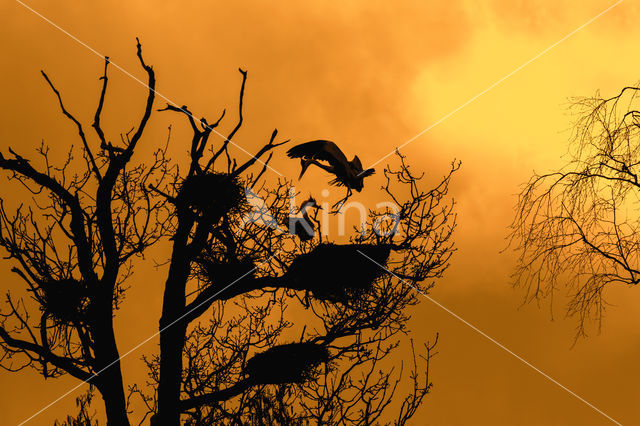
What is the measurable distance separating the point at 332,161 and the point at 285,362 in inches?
76.2

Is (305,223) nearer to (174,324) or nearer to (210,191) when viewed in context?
(210,191)

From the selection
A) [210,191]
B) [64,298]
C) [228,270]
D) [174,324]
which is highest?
[210,191]

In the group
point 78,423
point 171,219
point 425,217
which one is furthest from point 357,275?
point 78,423

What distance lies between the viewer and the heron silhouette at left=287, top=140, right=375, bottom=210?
6.16 m

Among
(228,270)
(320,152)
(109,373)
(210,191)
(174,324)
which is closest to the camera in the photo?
(320,152)

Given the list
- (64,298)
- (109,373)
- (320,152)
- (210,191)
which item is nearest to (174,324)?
(109,373)

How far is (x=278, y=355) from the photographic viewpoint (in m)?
5.89

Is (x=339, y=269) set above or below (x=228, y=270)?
below

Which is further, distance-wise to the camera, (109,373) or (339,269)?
(109,373)

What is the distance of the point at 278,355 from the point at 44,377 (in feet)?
8.04

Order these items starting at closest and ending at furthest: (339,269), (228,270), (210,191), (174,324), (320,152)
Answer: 1. (339,269)
2. (320,152)
3. (210,191)
4. (174,324)
5. (228,270)

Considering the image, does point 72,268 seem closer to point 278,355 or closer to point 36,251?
point 36,251

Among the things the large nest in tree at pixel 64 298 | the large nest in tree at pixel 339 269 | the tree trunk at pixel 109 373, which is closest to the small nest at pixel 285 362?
the large nest in tree at pixel 339 269

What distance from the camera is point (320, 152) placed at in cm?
617
